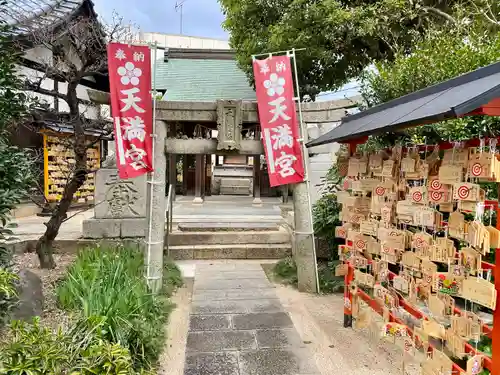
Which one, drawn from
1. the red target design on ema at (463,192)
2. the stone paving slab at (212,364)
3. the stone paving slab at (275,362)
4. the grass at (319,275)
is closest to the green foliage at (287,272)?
the grass at (319,275)

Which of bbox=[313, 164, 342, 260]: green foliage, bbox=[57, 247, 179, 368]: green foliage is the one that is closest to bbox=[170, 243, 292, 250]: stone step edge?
bbox=[313, 164, 342, 260]: green foliage

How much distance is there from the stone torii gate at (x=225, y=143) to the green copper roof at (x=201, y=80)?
6.32 metres

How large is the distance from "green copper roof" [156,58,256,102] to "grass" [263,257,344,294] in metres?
6.74

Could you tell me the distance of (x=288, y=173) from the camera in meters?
6.09

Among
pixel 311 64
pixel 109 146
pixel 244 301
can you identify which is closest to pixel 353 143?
pixel 244 301

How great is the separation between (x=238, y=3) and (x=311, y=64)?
8.88ft

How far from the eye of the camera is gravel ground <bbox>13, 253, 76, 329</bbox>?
4.31 metres

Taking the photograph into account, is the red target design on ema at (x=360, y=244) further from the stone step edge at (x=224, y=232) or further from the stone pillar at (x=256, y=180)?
the stone pillar at (x=256, y=180)

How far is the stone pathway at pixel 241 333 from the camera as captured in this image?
12.8 ft

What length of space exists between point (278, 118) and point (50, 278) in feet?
14.6

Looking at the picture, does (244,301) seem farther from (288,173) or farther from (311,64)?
(311,64)

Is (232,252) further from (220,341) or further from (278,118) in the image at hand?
(220,341)

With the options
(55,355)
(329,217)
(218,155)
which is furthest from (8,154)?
(218,155)

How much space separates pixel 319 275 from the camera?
22.3ft
